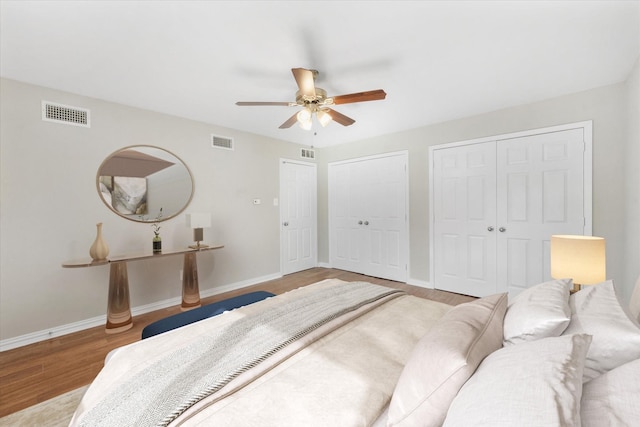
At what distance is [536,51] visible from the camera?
2.11 meters

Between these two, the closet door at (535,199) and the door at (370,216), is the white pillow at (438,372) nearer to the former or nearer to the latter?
the closet door at (535,199)

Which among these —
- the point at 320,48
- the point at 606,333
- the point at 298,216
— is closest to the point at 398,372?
the point at 606,333

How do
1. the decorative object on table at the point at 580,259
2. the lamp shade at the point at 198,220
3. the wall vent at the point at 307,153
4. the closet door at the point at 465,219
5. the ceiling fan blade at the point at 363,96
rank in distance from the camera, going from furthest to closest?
the wall vent at the point at 307,153, the closet door at the point at 465,219, the lamp shade at the point at 198,220, the ceiling fan blade at the point at 363,96, the decorative object on table at the point at 580,259

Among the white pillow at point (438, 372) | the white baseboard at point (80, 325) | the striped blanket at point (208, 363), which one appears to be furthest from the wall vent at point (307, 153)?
the white pillow at point (438, 372)

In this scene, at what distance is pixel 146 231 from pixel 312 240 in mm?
2833

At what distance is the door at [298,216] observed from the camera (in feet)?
15.5

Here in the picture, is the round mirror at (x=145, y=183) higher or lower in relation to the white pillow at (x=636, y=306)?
higher

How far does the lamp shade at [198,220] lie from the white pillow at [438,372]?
9.66 ft

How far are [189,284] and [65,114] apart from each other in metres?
2.17

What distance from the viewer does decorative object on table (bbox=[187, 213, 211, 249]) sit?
321 centimetres

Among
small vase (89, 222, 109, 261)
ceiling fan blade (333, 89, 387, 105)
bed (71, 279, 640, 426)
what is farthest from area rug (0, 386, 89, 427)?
ceiling fan blade (333, 89, 387, 105)

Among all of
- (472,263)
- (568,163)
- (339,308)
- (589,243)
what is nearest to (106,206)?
(339,308)

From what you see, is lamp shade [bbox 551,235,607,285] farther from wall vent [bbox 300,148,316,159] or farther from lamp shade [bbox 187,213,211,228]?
wall vent [bbox 300,148,316,159]

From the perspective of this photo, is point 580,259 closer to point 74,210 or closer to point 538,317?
point 538,317
